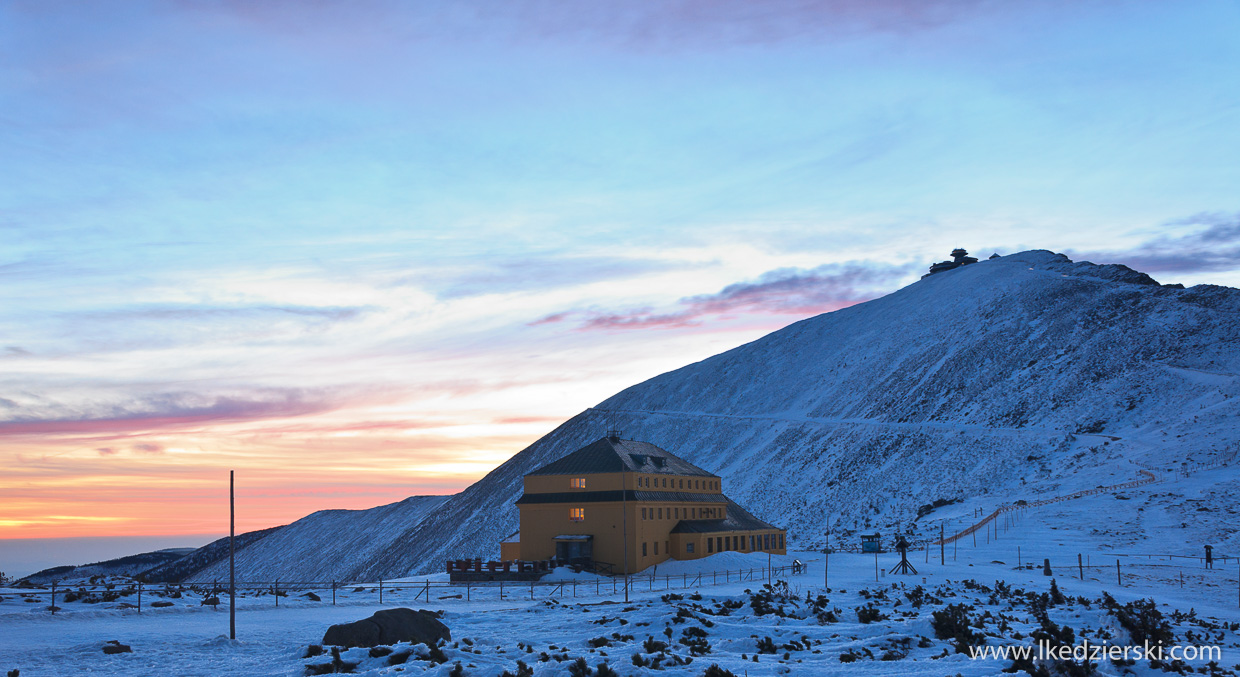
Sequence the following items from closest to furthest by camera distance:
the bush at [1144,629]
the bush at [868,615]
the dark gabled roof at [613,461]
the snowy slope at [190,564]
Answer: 1. the bush at [1144,629]
2. the bush at [868,615]
3. the dark gabled roof at [613,461]
4. the snowy slope at [190,564]

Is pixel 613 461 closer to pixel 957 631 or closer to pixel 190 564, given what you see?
pixel 957 631

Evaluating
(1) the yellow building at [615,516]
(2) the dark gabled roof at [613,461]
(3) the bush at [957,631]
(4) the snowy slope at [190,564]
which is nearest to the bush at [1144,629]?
(3) the bush at [957,631]

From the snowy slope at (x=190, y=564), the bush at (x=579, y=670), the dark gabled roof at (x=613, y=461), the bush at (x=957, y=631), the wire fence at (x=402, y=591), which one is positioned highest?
the dark gabled roof at (x=613, y=461)

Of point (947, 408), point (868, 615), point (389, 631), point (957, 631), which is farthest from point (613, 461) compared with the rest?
point (947, 408)

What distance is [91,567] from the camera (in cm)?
14812

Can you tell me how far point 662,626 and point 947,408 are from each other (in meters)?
108

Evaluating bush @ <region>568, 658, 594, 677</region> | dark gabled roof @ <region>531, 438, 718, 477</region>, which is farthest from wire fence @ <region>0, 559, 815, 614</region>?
bush @ <region>568, 658, 594, 677</region>

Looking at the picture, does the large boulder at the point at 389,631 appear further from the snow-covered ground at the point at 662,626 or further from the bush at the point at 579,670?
the bush at the point at 579,670

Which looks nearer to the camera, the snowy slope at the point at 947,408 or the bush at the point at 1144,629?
the bush at the point at 1144,629

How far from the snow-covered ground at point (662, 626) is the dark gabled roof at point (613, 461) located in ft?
43.7

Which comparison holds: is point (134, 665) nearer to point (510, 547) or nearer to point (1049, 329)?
point (510, 547)

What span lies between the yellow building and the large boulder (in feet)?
111

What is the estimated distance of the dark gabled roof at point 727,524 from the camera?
7362 centimetres

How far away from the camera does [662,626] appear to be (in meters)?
34.6
